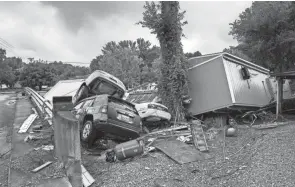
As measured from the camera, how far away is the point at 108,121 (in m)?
7.65

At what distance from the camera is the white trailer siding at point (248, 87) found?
12.6 meters

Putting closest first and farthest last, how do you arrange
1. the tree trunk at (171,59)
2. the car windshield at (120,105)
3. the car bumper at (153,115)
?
the car windshield at (120,105), the car bumper at (153,115), the tree trunk at (171,59)

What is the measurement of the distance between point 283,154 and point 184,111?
688 cm

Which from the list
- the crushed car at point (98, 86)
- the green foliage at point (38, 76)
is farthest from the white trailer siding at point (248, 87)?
the green foliage at point (38, 76)

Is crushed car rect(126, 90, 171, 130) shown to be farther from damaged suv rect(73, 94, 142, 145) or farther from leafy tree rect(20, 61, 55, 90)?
leafy tree rect(20, 61, 55, 90)

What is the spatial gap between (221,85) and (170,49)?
3179 millimetres

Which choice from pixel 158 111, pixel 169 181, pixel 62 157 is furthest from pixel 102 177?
pixel 158 111

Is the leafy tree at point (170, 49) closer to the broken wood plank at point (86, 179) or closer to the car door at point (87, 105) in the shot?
the car door at point (87, 105)

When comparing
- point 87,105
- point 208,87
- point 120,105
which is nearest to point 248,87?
point 208,87

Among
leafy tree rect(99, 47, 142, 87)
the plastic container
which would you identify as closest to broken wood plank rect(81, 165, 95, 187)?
the plastic container

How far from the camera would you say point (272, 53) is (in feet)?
72.2

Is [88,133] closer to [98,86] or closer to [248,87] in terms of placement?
[98,86]

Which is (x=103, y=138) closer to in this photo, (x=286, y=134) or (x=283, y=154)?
(x=283, y=154)

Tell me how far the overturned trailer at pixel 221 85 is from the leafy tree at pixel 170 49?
2.30ft
